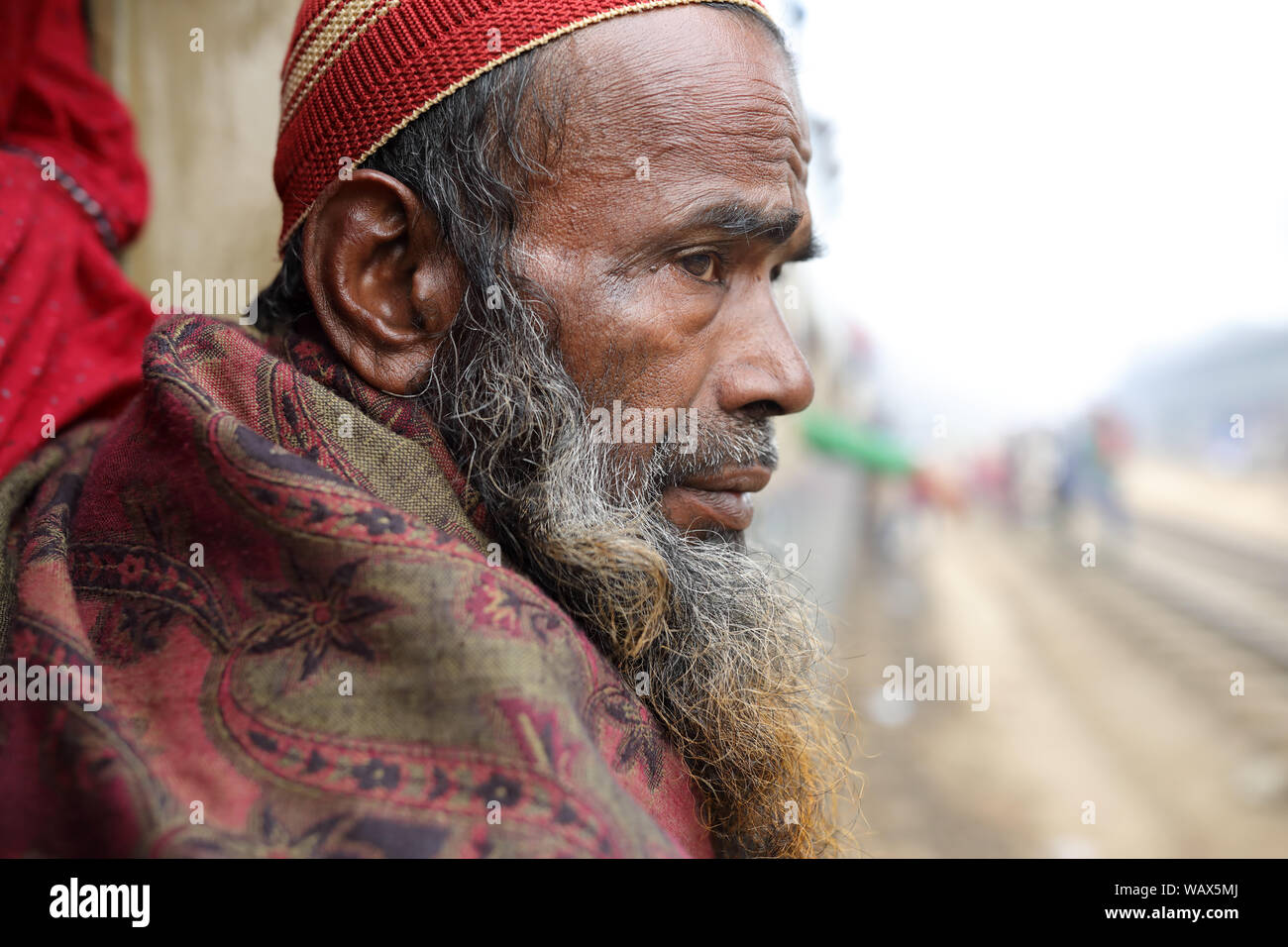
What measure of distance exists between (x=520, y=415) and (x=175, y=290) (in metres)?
1.26

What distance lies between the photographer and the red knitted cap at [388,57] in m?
1.36

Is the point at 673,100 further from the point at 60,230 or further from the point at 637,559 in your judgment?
the point at 60,230

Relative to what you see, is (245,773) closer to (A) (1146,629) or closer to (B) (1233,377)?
(A) (1146,629)

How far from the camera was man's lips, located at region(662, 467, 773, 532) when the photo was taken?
1.44 m

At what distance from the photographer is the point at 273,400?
3.96 ft

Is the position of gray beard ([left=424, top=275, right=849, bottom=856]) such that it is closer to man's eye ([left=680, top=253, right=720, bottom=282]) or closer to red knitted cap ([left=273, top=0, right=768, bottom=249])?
man's eye ([left=680, top=253, right=720, bottom=282])

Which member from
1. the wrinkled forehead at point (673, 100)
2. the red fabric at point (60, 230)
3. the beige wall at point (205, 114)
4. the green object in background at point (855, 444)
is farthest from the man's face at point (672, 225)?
the green object in background at point (855, 444)

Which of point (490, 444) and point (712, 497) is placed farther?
point (712, 497)

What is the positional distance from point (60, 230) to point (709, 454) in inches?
53.9

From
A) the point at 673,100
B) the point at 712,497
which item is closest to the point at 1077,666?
the point at 712,497

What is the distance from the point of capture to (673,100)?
1.36 metres

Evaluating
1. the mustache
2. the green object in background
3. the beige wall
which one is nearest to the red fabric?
the beige wall

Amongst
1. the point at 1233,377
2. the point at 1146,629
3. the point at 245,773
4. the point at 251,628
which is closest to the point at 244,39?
the point at 251,628

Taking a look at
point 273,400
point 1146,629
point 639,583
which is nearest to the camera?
point 273,400
